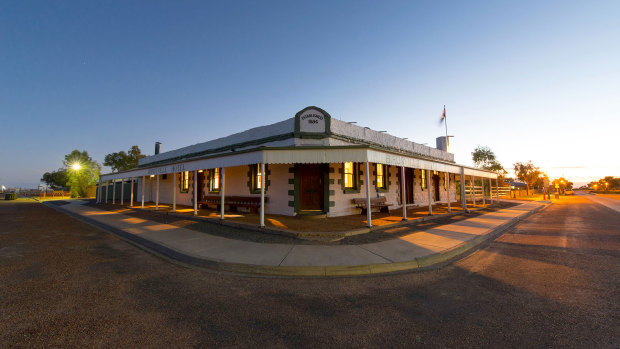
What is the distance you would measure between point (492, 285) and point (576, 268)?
2534 mm

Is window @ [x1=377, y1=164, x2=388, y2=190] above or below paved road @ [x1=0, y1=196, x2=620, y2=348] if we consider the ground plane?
above

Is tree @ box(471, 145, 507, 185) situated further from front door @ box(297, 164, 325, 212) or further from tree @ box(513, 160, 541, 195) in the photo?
front door @ box(297, 164, 325, 212)

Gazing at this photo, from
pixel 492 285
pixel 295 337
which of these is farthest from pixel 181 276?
pixel 492 285

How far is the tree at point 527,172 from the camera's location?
167 ft

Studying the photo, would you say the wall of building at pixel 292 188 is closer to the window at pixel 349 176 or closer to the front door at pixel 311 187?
the window at pixel 349 176

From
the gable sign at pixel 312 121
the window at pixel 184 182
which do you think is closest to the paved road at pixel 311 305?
the gable sign at pixel 312 121

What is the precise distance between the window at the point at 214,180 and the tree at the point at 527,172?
66.0 m

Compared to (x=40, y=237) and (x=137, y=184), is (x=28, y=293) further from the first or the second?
(x=137, y=184)

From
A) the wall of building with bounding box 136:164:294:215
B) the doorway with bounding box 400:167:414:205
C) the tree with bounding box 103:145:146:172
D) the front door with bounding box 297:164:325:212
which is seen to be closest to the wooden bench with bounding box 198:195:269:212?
the wall of building with bounding box 136:164:294:215

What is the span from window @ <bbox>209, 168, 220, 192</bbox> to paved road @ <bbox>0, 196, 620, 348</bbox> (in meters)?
9.99

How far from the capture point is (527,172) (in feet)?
170

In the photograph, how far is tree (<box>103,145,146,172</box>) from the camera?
48.9m

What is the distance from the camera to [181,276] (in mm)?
4520

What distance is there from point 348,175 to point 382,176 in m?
3.13
